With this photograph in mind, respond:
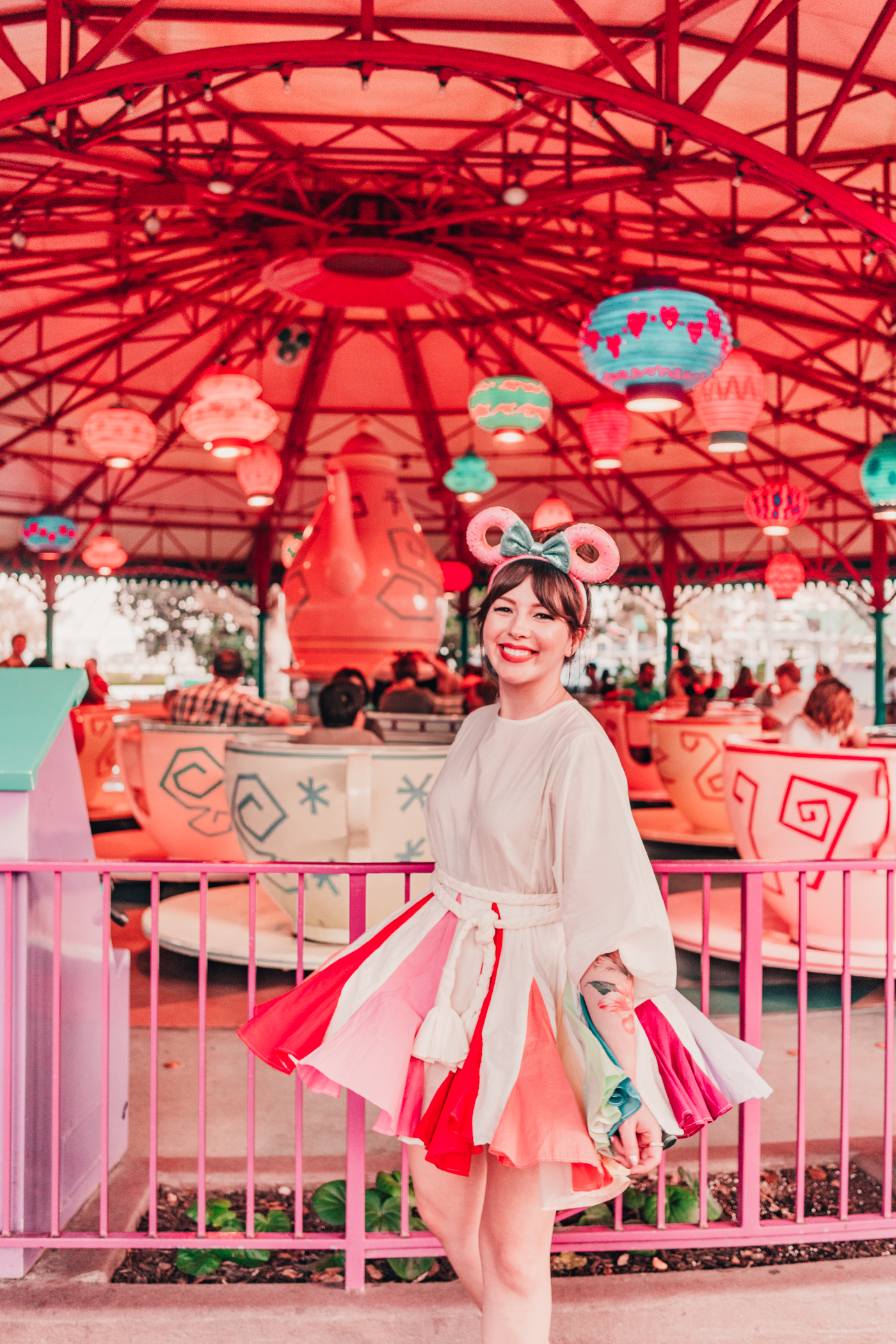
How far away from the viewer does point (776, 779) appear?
3.99m

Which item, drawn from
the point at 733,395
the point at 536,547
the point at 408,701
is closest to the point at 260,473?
the point at 408,701

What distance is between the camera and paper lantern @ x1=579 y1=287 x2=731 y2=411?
13.9 feet

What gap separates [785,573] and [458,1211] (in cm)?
1095

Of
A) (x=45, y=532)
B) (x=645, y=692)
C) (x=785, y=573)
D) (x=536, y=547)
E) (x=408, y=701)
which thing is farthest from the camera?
(x=785, y=573)

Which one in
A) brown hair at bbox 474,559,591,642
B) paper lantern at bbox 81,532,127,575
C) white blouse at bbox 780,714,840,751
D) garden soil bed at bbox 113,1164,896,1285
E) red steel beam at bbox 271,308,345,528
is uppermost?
red steel beam at bbox 271,308,345,528

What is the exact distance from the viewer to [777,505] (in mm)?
8805

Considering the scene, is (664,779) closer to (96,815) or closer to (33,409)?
(96,815)

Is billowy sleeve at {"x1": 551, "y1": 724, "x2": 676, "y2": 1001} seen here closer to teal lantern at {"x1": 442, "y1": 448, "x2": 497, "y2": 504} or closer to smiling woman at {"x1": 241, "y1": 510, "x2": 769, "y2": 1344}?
smiling woman at {"x1": 241, "y1": 510, "x2": 769, "y2": 1344}

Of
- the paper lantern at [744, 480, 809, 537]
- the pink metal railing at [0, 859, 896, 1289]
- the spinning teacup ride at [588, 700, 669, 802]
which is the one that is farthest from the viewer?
the spinning teacup ride at [588, 700, 669, 802]

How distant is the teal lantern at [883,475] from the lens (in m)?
5.50

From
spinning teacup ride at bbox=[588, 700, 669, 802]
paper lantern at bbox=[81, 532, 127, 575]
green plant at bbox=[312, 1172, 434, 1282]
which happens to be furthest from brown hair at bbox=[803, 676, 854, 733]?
paper lantern at bbox=[81, 532, 127, 575]

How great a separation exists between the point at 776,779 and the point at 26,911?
112 inches

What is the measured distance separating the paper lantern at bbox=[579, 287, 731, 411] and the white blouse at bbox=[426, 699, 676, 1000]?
3036 mm

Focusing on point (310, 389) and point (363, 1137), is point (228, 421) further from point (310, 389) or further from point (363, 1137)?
point (310, 389)
